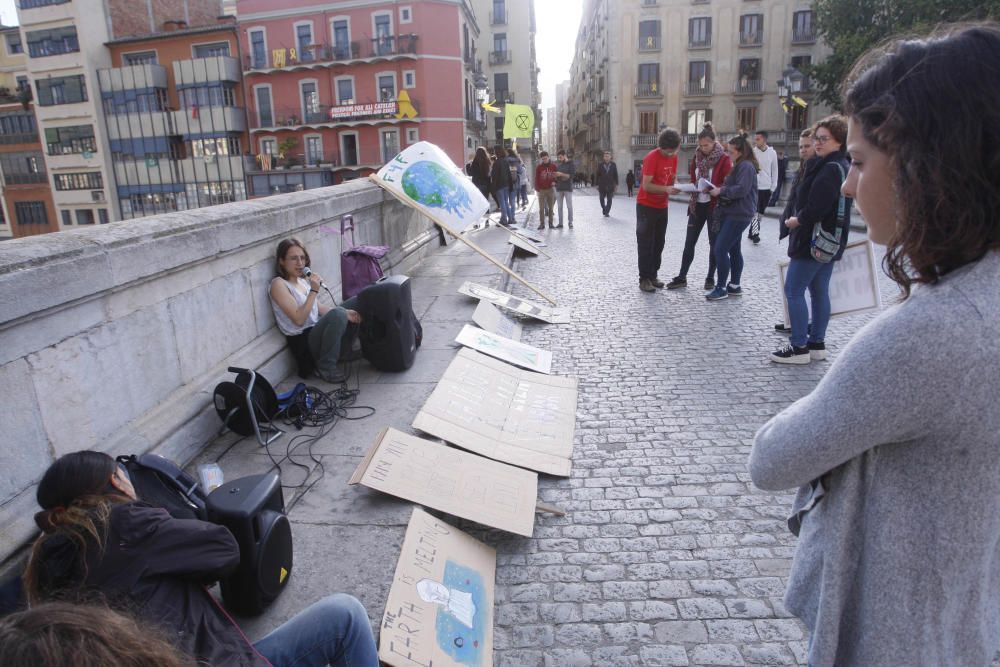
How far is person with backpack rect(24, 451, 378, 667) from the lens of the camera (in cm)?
176

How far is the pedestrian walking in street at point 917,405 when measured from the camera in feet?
3.00

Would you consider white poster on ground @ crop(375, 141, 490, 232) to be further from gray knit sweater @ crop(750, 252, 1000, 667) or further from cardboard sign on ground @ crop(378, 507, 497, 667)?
gray knit sweater @ crop(750, 252, 1000, 667)

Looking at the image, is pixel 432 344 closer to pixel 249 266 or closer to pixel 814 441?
pixel 249 266

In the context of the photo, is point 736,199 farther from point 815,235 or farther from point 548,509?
point 548,509

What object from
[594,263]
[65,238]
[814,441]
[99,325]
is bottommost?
[594,263]

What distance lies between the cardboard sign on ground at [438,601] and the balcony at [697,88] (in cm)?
5262

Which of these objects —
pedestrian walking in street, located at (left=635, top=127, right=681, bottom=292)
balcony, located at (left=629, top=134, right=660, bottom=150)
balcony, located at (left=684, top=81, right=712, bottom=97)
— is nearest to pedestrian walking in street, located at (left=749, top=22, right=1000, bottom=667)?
pedestrian walking in street, located at (left=635, top=127, right=681, bottom=292)

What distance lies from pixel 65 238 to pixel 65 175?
60899 millimetres

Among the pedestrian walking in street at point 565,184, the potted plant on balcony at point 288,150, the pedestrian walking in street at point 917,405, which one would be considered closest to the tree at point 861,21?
the pedestrian walking in street at point 565,184

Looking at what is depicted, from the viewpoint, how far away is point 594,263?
11.0m

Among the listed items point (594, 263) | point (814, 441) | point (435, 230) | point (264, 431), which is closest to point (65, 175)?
point (435, 230)

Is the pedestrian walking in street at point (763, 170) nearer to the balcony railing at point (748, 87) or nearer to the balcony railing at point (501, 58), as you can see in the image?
the balcony railing at point (748, 87)

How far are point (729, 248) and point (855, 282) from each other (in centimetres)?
235

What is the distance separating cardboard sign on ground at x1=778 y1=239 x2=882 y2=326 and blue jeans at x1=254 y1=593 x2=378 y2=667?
5.01 meters
